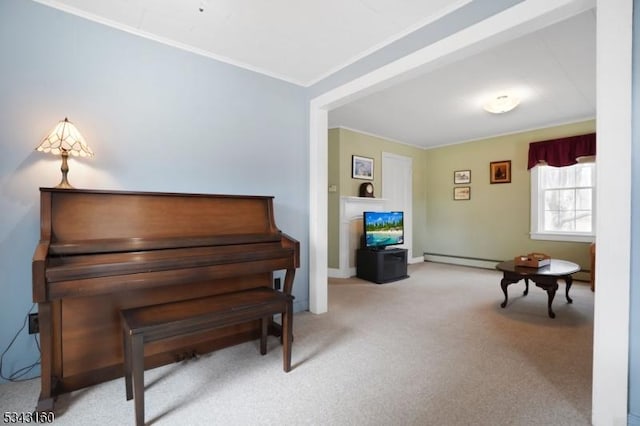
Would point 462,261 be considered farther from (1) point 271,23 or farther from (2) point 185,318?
(2) point 185,318

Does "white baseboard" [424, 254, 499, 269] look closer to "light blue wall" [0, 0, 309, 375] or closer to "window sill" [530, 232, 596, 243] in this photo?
"window sill" [530, 232, 596, 243]

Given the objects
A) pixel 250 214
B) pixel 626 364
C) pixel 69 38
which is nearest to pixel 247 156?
pixel 250 214

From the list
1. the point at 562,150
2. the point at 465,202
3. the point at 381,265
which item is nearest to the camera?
the point at 381,265

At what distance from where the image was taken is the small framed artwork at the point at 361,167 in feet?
16.3

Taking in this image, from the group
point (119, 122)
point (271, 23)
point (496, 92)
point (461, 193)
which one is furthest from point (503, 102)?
point (119, 122)

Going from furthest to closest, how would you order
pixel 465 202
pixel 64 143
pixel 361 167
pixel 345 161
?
pixel 465 202, pixel 361 167, pixel 345 161, pixel 64 143

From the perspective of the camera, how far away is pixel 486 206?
5.48 meters

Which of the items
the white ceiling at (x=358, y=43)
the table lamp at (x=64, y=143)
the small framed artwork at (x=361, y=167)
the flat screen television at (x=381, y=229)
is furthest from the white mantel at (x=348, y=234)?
the table lamp at (x=64, y=143)

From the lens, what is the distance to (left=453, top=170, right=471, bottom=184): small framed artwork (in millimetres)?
5721

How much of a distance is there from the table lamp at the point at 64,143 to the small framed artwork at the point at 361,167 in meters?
3.74

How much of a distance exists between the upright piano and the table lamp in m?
0.23

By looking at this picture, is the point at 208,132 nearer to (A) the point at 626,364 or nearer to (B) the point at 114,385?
(B) the point at 114,385

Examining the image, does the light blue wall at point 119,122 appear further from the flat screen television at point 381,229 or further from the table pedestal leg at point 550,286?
the table pedestal leg at point 550,286

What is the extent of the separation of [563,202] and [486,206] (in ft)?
3.63
